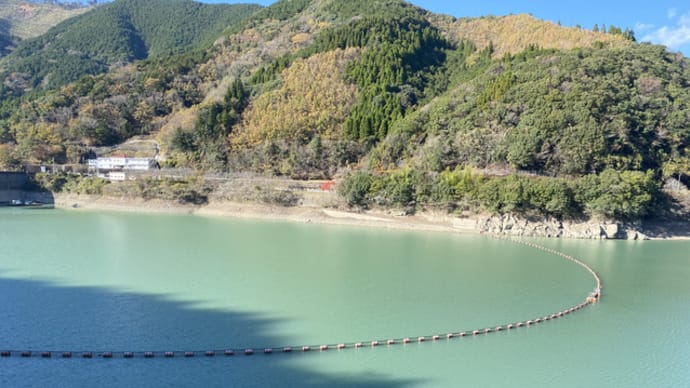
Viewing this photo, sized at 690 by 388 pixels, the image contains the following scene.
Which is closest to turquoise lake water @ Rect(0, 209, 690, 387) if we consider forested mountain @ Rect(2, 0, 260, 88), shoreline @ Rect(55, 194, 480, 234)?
shoreline @ Rect(55, 194, 480, 234)

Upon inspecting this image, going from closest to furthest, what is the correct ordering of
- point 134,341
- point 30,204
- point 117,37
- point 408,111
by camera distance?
point 134,341 < point 30,204 < point 408,111 < point 117,37

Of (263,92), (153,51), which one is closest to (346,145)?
(263,92)

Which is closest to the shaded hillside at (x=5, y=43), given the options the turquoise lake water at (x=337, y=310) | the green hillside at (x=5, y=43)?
the green hillside at (x=5, y=43)

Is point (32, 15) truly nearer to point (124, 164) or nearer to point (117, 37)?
point (117, 37)

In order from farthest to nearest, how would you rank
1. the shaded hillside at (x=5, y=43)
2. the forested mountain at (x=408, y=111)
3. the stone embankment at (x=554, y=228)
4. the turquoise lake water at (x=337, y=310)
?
the shaded hillside at (x=5, y=43)
the forested mountain at (x=408, y=111)
the stone embankment at (x=554, y=228)
the turquoise lake water at (x=337, y=310)

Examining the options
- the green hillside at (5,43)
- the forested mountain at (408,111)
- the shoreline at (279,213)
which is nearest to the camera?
the shoreline at (279,213)

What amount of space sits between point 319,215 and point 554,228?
20.5 m

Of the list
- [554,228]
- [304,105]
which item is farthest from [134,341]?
[304,105]

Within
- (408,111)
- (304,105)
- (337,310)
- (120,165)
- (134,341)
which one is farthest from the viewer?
(304,105)

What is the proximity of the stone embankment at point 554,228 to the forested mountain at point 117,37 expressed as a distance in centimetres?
8144

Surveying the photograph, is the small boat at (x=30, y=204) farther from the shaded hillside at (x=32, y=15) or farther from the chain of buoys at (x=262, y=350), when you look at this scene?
the shaded hillside at (x=32, y=15)

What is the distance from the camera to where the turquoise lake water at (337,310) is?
1565cm

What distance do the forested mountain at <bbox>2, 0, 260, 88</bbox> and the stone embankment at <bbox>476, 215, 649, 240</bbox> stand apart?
267ft

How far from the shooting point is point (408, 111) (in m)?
62.1
